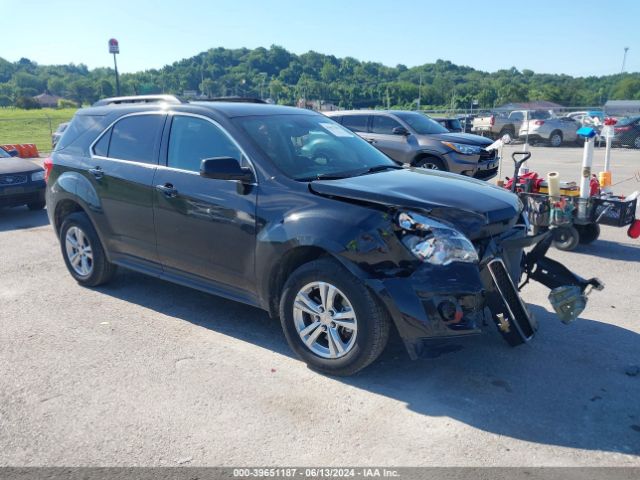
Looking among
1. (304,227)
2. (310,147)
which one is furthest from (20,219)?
(304,227)

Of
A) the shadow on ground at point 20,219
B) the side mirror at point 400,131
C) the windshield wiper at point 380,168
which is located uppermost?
the windshield wiper at point 380,168

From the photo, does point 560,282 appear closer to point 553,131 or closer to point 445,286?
point 445,286

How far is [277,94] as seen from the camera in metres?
87.2

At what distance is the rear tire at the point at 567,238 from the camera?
285 inches

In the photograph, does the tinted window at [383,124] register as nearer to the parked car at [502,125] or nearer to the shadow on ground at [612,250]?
the shadow on ground at [612,250]

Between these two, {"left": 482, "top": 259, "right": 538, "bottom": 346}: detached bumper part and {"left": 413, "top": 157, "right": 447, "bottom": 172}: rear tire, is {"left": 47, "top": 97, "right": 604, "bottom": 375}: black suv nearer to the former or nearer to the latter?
{"left": 482, "top": 259, "right": 538, "bottom": 346}: detached bumper part

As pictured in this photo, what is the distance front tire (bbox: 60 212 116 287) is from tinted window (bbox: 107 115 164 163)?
808mm

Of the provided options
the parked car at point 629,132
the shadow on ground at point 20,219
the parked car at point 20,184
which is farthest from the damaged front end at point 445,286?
the parked car at point 629,132

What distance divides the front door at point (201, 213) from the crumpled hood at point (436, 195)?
27.4 inches

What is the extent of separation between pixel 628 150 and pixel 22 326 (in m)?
25.2

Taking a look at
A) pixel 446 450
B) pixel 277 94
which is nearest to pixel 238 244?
pixel 446 450

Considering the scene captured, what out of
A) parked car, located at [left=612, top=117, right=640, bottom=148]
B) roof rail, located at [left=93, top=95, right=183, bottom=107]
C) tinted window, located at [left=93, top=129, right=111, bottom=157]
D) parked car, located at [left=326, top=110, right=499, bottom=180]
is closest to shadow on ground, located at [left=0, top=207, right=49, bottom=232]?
roof rail, located at [left=93, top=95, right=183, bottom=107]

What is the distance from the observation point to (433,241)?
3.58 m

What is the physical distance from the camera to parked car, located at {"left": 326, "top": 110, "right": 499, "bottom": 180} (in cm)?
1212
